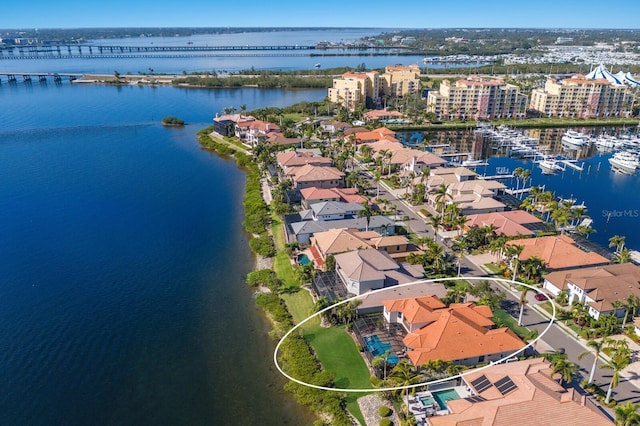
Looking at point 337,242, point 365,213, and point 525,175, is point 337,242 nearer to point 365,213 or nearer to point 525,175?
point 365,213

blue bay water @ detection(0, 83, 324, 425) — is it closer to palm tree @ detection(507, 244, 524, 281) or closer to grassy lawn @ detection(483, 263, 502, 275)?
grassy lawn @ detection(483, 263, 502, 275)

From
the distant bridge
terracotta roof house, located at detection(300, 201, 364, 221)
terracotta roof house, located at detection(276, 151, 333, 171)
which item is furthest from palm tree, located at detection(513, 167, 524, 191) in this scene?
the distant bridge

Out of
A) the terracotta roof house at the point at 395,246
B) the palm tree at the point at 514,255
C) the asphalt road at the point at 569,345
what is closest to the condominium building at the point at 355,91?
the terracotta roof house at the point at 395,246

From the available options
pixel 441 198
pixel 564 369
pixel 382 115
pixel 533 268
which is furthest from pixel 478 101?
pixel 564 369

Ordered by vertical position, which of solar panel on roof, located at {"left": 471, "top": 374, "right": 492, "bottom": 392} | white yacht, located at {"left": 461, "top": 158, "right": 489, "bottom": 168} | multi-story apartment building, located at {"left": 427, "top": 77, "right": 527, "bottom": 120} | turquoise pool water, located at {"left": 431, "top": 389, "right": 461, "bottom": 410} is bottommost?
turquoise pool water, located at {"left": 431, "top": 389, "right": 461, "bottom": 410}

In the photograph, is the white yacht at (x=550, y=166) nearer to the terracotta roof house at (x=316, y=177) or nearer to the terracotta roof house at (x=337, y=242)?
the terracotta roof house at (x=316, y=177)

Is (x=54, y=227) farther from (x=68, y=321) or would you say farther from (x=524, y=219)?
(x=524, y=219)
